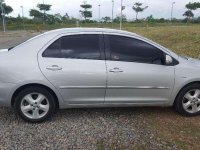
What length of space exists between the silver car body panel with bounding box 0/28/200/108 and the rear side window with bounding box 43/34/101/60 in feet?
0.29

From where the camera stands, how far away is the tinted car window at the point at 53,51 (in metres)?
5.64

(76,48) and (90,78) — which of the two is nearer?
(90,78)

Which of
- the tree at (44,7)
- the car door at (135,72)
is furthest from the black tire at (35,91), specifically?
the tree at (44,7)

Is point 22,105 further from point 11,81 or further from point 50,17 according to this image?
point 50,17

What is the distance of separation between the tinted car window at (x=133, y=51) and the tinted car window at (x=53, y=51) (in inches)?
36.5

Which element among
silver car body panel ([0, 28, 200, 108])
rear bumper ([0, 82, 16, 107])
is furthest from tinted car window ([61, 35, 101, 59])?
rear bumper ([0, 82, 16, 107])

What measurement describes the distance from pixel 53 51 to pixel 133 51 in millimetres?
1412

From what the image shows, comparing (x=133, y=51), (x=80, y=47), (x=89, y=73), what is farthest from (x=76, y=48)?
(x=133, y=51)

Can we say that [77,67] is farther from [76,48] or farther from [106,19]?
[106,19]

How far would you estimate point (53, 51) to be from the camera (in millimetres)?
5668

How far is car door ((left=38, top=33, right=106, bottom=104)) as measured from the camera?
18.3ft

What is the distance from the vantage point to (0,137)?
510 centimetres

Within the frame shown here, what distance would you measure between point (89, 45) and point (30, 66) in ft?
3.54

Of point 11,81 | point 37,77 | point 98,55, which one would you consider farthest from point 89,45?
point 11,81
